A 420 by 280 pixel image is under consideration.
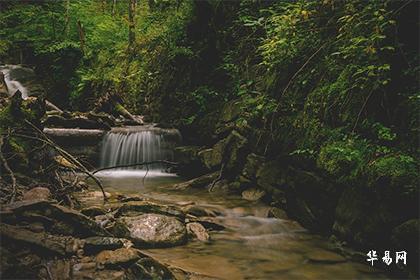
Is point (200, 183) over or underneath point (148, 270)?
over

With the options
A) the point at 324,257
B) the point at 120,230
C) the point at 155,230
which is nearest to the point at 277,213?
the point at 324,257

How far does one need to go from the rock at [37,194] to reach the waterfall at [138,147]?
548 cm

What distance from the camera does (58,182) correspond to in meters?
6.83

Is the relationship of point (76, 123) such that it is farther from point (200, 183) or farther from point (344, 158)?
point (344, 158)

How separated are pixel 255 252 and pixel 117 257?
2.07 meters

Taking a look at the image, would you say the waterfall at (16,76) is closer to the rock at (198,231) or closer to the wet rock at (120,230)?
the wet rock at (120,230)

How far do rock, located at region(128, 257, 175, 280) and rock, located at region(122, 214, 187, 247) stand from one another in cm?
102

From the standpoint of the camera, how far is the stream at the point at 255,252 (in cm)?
481

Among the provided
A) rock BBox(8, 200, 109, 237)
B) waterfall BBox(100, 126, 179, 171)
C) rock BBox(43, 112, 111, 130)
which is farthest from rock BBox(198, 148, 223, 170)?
rock BBox(8, 200, 109, 237)

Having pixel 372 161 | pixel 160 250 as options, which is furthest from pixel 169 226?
pixel 372 161

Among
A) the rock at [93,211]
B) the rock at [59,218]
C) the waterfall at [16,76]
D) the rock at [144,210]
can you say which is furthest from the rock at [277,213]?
the waterfall at [16,76]

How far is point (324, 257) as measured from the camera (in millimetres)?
5312

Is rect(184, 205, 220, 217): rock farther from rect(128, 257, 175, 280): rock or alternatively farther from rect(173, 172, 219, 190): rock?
rect(128, 257, 175, 280): rock

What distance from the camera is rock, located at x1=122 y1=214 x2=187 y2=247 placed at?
213 inches
